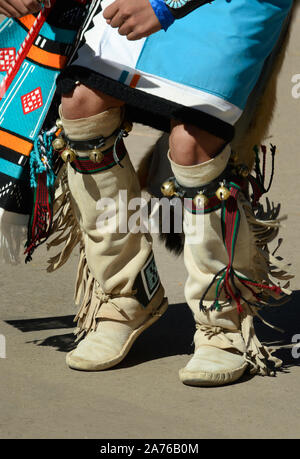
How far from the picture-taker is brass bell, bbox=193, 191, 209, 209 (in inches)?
107

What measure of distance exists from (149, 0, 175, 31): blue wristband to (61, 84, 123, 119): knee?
320 millimetres

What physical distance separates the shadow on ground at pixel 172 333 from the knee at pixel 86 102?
783 mm

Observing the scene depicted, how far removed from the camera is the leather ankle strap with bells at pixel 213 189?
8.95 ft

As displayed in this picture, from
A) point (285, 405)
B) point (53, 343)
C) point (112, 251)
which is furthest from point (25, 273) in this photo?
point (285, 405)

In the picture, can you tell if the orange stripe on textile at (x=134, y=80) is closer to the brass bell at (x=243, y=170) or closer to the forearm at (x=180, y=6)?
the forearm at (x=180, y=6)

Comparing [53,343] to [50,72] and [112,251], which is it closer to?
[112,251]

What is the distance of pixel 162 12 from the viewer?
8.35 feet

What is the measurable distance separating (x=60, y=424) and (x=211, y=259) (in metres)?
0.66

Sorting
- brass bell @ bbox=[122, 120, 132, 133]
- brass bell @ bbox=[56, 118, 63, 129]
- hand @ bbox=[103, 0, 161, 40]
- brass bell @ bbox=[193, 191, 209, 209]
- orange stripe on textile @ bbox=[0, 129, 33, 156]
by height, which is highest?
hand @ bbox=[103, 0, 161, 40]

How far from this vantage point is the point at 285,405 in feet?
8.66

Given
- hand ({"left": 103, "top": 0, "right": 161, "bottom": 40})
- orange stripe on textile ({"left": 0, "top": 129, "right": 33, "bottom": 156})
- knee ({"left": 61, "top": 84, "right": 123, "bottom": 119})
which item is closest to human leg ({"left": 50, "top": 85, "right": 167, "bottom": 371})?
knee ({"left": 61, "top": 84, "right": 123, "bottom": 119})

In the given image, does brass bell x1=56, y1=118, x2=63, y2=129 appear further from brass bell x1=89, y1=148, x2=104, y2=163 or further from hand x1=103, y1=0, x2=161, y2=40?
hand x1=103, y1=0, x2=161, y2=40

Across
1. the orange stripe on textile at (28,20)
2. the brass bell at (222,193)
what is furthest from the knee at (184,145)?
the orange stripe on textile at (28,20)

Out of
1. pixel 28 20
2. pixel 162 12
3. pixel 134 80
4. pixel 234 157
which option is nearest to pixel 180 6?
pixel 162 12
